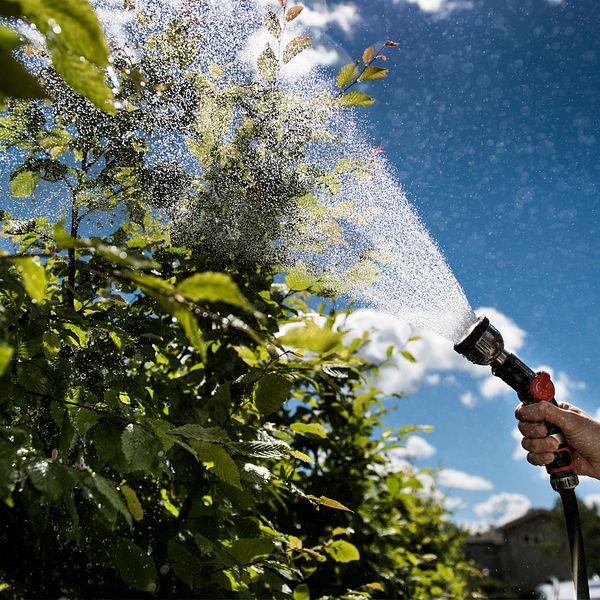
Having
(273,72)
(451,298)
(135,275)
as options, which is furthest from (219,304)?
(135,275)

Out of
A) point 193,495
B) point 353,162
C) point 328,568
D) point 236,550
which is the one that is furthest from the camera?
point 328,568

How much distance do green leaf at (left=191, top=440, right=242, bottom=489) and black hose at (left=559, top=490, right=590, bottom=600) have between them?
1.51m

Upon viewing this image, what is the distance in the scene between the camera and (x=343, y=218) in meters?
1.86

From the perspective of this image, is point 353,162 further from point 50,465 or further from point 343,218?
point 50,465

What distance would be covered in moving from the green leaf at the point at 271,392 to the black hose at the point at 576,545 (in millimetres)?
1242

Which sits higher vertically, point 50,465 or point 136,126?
point 136,126

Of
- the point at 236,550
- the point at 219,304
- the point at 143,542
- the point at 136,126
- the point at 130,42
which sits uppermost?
the point at 130,42

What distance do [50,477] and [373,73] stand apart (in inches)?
50.2

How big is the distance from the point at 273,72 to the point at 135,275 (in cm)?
150

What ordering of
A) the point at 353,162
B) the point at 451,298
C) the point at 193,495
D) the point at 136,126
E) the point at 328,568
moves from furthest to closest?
the point at 328,568, the point at 451,298, the point at 353,162, the point at 136,126, the point at 193,495

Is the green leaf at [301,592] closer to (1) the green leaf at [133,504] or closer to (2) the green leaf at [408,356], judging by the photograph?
(1) the green leaf at [133,504]

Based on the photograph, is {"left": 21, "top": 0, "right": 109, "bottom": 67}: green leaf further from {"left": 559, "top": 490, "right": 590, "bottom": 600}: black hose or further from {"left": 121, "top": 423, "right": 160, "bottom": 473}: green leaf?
{"left": 559, "top": 490, "right": 590, "bottom": 600}: black hose

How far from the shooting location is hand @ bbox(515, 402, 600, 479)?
2004 mm

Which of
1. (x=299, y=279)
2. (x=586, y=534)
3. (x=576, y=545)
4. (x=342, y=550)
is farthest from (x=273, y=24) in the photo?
(x=586, y=534)
